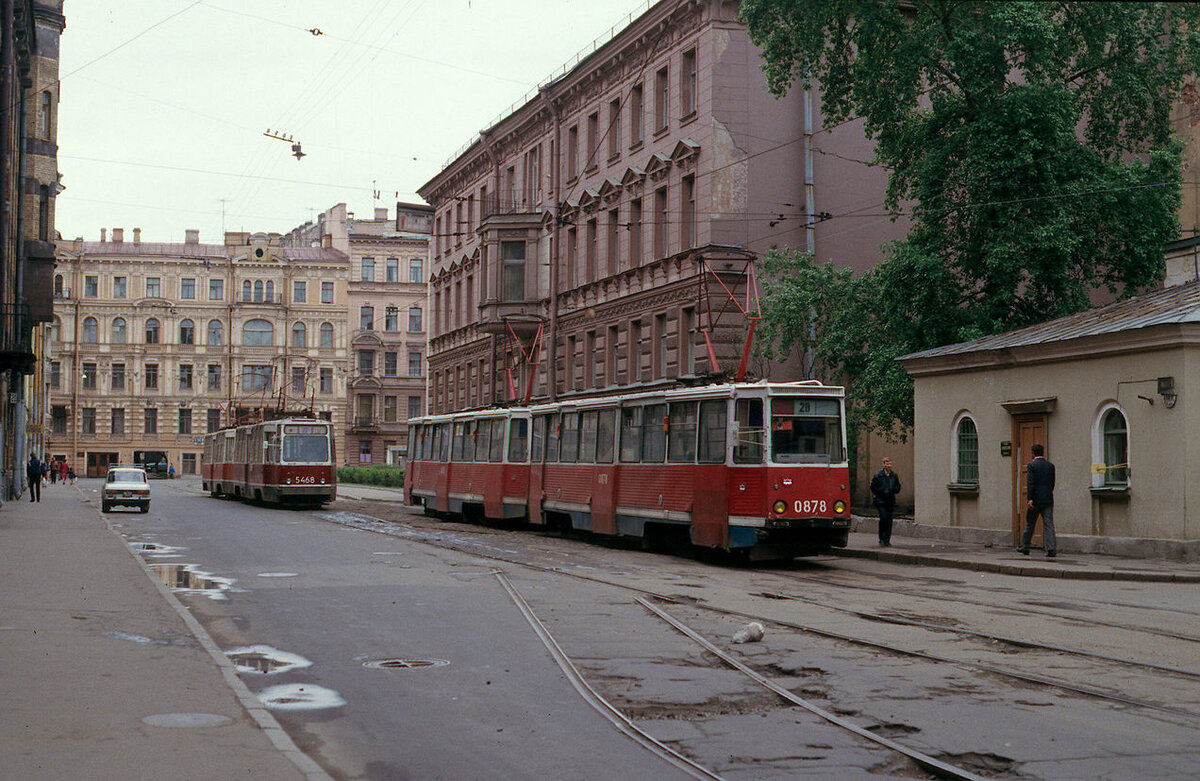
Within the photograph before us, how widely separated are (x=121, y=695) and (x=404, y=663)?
250cm

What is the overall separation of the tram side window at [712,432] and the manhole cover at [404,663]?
11.3 metres

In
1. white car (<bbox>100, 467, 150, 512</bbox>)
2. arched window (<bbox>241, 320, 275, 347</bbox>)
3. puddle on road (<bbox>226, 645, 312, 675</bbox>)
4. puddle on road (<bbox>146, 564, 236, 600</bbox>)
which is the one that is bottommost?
puddle on road (<bbox>226, 645, 312, 675</bbox>)

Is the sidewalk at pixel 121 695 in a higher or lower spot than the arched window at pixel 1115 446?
lower

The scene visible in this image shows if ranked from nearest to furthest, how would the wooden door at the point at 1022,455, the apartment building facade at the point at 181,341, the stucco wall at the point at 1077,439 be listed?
the stucco wall at the point at 1077,439 < the wooden door at the point at 1022,455 < the apartment building facade at the point at 181,341

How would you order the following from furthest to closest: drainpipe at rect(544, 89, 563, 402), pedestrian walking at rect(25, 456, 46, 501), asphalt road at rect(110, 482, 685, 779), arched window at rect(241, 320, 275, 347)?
arched window at rect(241, 320, 275, 347)
pedestrian walking at rect(25, 456, 46, 501)
drainpipe at rect(544, 89, 563, 402)
asphalt road at rect(110, 482, 685, 779)

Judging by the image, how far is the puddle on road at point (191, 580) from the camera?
1697cm

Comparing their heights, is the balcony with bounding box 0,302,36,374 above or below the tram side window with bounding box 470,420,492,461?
above

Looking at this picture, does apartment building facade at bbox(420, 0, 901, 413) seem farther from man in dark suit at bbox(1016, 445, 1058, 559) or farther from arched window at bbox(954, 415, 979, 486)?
man in dark suit at bbox(1016, 445, 1058, 559)

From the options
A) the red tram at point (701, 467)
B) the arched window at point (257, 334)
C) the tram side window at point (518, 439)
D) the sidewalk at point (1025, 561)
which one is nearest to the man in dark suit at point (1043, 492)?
the sidewalk at point (1025, 561)

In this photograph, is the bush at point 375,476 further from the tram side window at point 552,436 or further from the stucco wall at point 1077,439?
the stucco wall at point 1077,439

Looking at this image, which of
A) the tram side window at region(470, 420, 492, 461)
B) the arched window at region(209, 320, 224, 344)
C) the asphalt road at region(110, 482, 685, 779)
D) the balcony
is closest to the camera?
the asphalt road at region(110, 482, 685, 779)

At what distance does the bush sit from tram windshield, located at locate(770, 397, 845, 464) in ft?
137

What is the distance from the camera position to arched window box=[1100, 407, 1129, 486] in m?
21.8

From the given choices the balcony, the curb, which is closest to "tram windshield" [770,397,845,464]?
the curb
